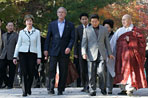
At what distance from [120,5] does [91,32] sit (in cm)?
1705

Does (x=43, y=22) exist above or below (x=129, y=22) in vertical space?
above

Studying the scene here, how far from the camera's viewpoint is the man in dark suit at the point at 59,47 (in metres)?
9.98

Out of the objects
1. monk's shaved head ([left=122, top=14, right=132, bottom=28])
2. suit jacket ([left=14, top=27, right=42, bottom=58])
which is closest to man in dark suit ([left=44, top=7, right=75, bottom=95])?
suit jacket ([left=14, top=27, right=42, bottom=58])

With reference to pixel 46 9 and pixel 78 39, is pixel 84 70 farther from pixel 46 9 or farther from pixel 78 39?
pixel 46 9

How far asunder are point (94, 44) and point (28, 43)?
1.52 metres

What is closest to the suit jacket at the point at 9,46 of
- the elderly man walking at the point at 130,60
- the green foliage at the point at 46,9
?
the elderly man walking at the point at 130,60

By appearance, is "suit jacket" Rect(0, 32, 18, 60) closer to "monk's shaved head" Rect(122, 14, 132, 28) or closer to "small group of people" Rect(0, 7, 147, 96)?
"small group of people" Rect(0, 7, 147, 96)

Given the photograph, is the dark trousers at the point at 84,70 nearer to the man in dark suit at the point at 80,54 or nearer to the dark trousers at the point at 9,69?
the man in dark suit at the point at 80,54

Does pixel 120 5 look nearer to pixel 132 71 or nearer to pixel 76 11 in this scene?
pixel 76 11

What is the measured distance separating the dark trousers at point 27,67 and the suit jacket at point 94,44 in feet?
3.91

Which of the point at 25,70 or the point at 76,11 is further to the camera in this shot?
the point at 76,11

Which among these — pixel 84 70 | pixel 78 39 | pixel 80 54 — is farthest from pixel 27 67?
pixel 78 39

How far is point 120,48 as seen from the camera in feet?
33.7

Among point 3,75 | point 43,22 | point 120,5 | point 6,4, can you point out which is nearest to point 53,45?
point 3,75
